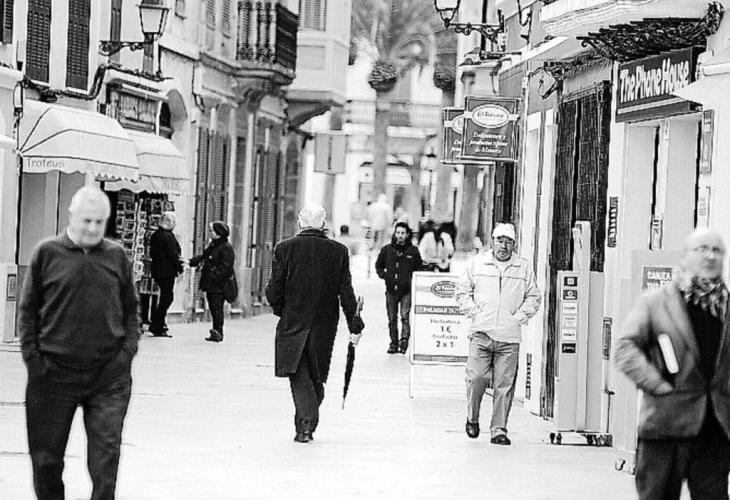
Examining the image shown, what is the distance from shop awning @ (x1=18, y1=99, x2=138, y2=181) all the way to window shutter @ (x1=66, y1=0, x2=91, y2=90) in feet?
2.63

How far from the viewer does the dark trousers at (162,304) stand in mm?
29641

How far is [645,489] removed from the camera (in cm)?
A: 912

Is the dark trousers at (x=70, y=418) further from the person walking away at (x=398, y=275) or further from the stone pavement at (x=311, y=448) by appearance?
the person walking away at (x=398, y=275)

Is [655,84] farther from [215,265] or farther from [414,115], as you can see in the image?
[414,115]

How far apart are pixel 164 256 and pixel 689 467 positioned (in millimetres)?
21263

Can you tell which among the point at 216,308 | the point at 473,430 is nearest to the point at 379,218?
the point at 216,308

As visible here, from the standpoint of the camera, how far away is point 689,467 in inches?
356

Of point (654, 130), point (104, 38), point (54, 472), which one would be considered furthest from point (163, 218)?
point (54, 472)

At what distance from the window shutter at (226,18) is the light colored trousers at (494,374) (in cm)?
2125

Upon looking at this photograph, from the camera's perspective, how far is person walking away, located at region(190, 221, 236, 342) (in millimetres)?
29438

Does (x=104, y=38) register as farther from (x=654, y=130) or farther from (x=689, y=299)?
(x=689, y=299)

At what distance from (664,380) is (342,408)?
1038 cm

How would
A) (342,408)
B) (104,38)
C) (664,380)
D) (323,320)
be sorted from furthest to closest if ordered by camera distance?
1. (104,38)
2. (342,408)
3. (323,320)
4. (664,380)

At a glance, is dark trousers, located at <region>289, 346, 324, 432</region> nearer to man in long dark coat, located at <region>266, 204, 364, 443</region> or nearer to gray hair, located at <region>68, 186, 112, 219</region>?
man in long dark coat, located at <region>266, 204, 364, 443</region>
